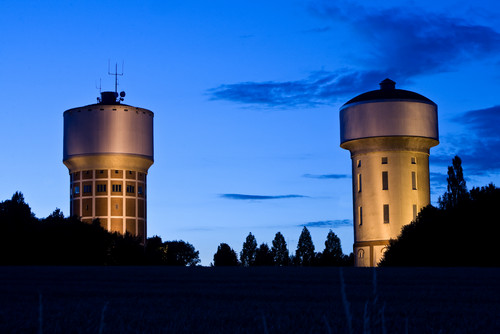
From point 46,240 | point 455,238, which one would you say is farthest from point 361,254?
point 46,240

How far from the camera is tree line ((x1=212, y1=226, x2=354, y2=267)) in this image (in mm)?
120438

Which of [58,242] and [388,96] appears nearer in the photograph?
[58,242]

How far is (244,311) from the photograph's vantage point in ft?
18.6

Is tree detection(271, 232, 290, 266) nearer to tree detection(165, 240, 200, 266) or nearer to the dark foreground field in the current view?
tree detection(165, 240, 200, 266)

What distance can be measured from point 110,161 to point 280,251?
3323 cm

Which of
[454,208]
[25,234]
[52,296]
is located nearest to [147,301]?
[52,296]

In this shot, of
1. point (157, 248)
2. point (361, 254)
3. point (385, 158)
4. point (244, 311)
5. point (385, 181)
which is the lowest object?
point (244, 311)

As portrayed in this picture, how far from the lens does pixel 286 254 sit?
124 metres

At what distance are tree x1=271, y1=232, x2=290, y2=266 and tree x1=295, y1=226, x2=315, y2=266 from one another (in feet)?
5.64

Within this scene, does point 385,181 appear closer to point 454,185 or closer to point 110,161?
point 454,185

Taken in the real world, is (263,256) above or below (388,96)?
below

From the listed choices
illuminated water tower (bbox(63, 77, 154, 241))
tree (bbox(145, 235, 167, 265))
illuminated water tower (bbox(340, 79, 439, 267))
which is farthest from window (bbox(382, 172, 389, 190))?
illuminated water tower (bbox(63, 77, 154, 241))

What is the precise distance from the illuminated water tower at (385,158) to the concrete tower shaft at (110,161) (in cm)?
2959

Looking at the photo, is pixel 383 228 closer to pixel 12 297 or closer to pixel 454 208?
pixel 454 208
